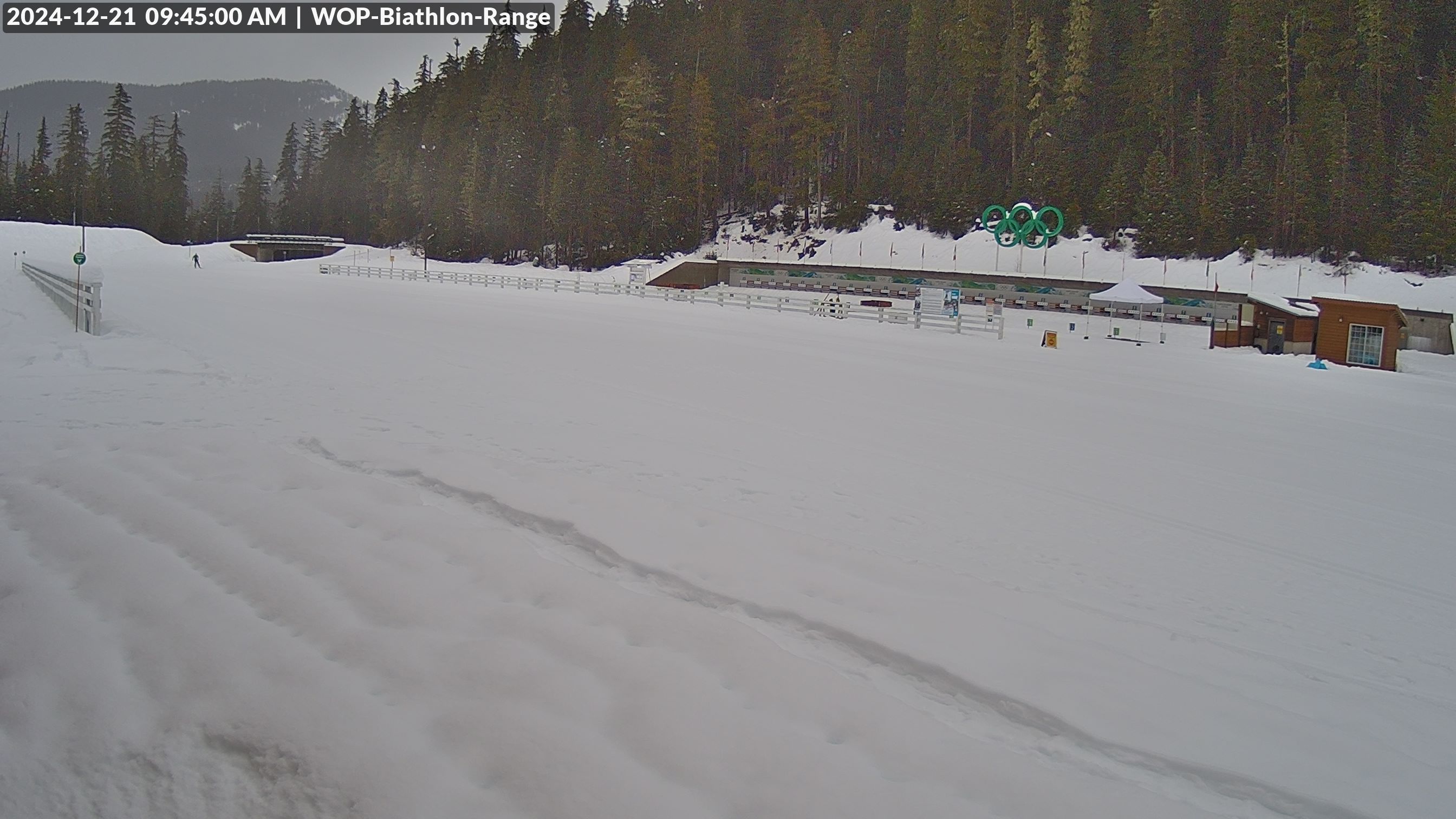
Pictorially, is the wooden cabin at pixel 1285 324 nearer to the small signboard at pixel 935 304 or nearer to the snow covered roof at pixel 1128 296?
the snow covered roof at pixel 1128 296

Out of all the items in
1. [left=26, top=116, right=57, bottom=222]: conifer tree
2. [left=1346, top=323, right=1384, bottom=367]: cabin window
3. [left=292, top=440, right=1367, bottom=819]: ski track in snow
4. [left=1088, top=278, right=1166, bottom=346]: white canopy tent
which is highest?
[left=26, top=116, right=57, bottom=222]: conifer tree

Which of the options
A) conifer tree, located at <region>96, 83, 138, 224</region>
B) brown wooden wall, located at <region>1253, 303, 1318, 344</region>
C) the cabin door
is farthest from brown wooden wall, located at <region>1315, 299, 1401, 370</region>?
conifer tree, located at <region>96, 83, 138, 224</region>

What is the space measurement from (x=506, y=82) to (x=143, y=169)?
4952 cm

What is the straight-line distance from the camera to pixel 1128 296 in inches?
1373

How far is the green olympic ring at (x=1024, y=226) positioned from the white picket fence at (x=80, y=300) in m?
48.4

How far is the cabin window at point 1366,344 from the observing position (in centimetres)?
2425

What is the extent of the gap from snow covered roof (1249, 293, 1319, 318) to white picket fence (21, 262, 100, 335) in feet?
102

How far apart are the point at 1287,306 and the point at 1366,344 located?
2.98 metres

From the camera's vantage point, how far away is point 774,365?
61.8 ft

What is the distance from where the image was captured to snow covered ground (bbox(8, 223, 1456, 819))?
11.6 feet

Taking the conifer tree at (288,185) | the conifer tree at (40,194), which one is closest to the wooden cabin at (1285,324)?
the conifer tree at (40,194)

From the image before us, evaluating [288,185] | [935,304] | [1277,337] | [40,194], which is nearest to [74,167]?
[40,194]

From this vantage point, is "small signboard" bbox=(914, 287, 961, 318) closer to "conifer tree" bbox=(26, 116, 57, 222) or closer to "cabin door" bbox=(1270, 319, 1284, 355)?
"cabin door" bbox=(1270, 319, 1284, 355)

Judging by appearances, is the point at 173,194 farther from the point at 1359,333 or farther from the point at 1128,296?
the point at 1359,333
